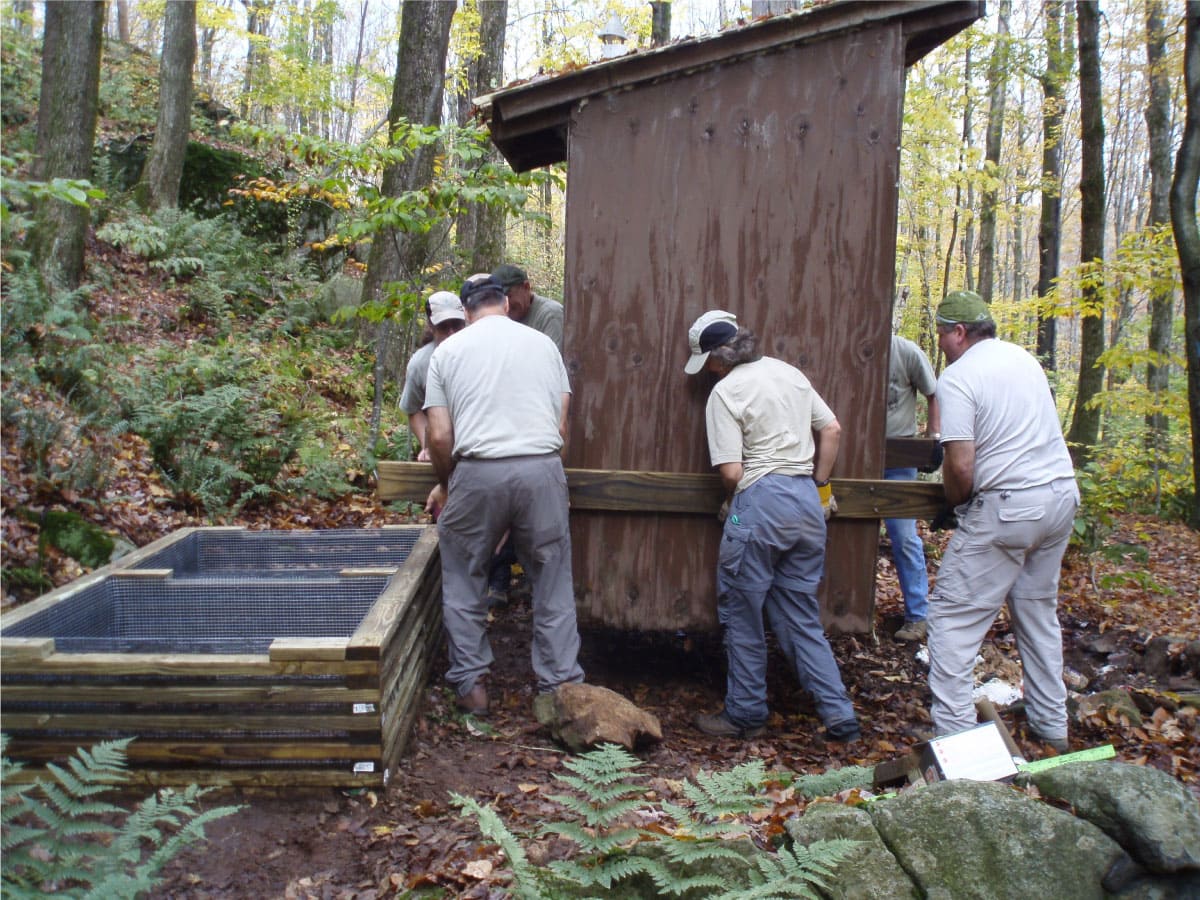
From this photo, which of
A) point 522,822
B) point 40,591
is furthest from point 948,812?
point 40,591

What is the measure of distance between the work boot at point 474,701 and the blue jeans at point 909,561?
3.24m

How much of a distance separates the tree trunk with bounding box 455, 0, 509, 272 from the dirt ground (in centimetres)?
713

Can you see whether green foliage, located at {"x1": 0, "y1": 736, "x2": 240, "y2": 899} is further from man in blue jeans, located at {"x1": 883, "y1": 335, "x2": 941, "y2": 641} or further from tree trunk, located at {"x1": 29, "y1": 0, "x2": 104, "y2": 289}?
tree trunk, located at {"x1": 29, "y1": 0, "x2": 104, "y2": 289}

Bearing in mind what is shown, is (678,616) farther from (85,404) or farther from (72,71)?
(72,71)

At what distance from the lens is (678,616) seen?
534 centimetres

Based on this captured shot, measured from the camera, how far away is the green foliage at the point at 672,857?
2.59 m

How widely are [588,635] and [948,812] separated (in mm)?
3919

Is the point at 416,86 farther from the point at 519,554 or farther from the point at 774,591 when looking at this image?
the point at 774,591

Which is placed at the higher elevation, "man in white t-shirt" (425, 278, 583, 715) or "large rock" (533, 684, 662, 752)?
"man in white t-shirt" (425, 278, 583, 715)

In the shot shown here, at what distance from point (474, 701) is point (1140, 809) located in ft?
10.4

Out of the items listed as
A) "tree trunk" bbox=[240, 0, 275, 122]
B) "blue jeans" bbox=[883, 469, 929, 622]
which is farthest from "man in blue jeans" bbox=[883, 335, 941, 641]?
"tree trunk" bbox=[240, 0, 275, 122]

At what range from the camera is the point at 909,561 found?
6.51m

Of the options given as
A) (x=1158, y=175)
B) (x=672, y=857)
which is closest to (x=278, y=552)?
(x=672, y=857)

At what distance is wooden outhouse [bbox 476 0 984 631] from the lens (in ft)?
16.3
